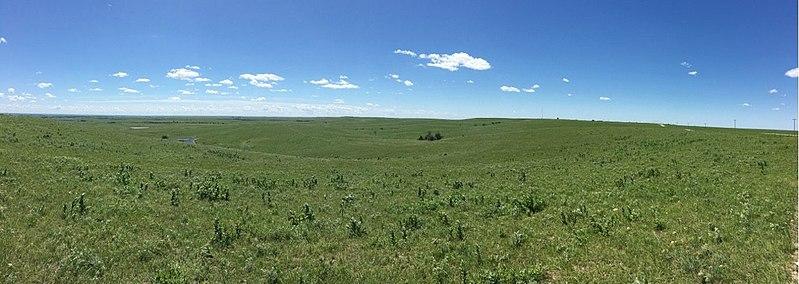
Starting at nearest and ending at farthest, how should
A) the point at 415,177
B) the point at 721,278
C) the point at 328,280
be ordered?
the point at 721,278
the point at 328,280
the point at 415,177

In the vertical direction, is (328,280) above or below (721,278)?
below

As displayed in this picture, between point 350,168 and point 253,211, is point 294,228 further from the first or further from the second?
point 350,168

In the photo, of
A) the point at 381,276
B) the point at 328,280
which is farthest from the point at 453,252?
the point at 328,280

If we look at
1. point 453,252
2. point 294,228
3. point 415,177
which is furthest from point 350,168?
point 453,252

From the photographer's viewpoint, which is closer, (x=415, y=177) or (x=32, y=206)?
(x=32, y=206)

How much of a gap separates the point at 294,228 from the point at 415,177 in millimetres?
18976

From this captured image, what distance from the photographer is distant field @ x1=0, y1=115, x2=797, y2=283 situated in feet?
44.4

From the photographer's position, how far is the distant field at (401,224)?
13.5 m

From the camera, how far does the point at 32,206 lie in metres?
19.1

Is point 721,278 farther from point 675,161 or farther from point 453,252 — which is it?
point 675,161

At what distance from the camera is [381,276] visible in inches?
563

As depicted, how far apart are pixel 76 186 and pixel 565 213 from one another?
24284 mm

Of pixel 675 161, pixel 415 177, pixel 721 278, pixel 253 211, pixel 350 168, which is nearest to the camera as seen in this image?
pixel 721 278

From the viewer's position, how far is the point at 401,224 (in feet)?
65.8
